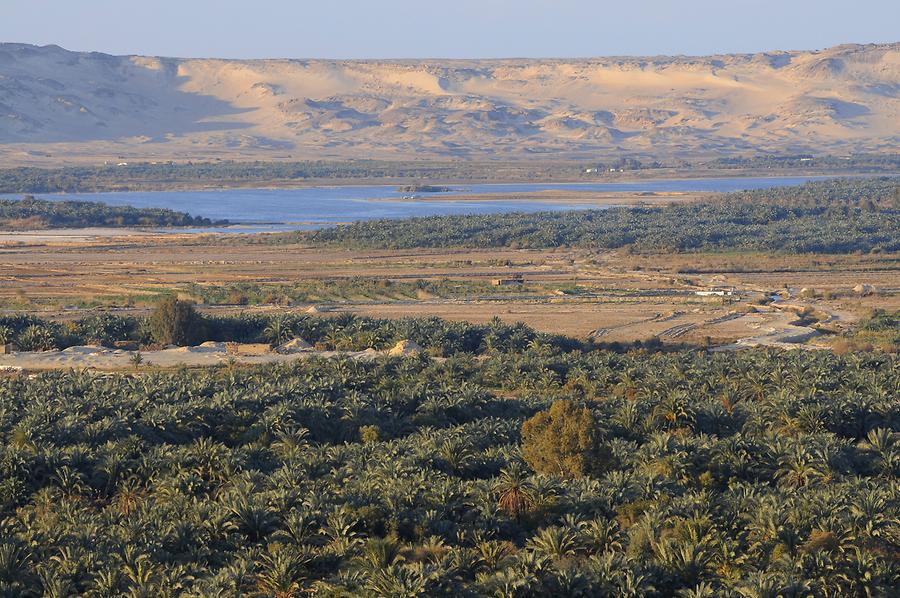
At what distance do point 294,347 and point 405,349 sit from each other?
3389mm

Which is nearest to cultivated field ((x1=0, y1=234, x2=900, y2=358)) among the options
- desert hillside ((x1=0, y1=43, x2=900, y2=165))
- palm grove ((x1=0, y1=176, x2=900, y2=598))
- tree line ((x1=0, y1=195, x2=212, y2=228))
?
tree line ((x1=0, y1=195, x2=212, y2=228))

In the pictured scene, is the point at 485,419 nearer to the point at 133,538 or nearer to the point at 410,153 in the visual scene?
the point at 133,538

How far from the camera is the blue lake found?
86.5m

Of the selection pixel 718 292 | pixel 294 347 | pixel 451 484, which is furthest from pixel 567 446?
pixel 718 292

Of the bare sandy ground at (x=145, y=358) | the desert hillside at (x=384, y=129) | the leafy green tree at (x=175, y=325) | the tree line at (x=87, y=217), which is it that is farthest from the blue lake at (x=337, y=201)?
the desert hillside at (x=384, y=129)

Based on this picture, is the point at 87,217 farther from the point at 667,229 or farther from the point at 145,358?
the point at 145,358

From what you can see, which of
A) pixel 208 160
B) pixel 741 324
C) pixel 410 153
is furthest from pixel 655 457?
pixel 410 153

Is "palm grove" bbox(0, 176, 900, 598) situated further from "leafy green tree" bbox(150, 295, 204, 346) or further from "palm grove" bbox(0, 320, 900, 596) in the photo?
"leafy green tree" bbox(150, 295, 204, 346)

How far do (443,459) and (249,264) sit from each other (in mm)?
40481

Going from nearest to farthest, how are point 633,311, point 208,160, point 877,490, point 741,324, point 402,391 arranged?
point 877,490, point 402,391, point 741,324, point 633,311, point 208,160

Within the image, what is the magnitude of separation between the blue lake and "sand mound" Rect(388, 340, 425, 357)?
143ft

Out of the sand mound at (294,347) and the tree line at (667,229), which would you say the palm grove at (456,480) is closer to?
the sand mound at (294,347)

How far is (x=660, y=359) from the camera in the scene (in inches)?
1233

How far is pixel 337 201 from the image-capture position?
102250mm
